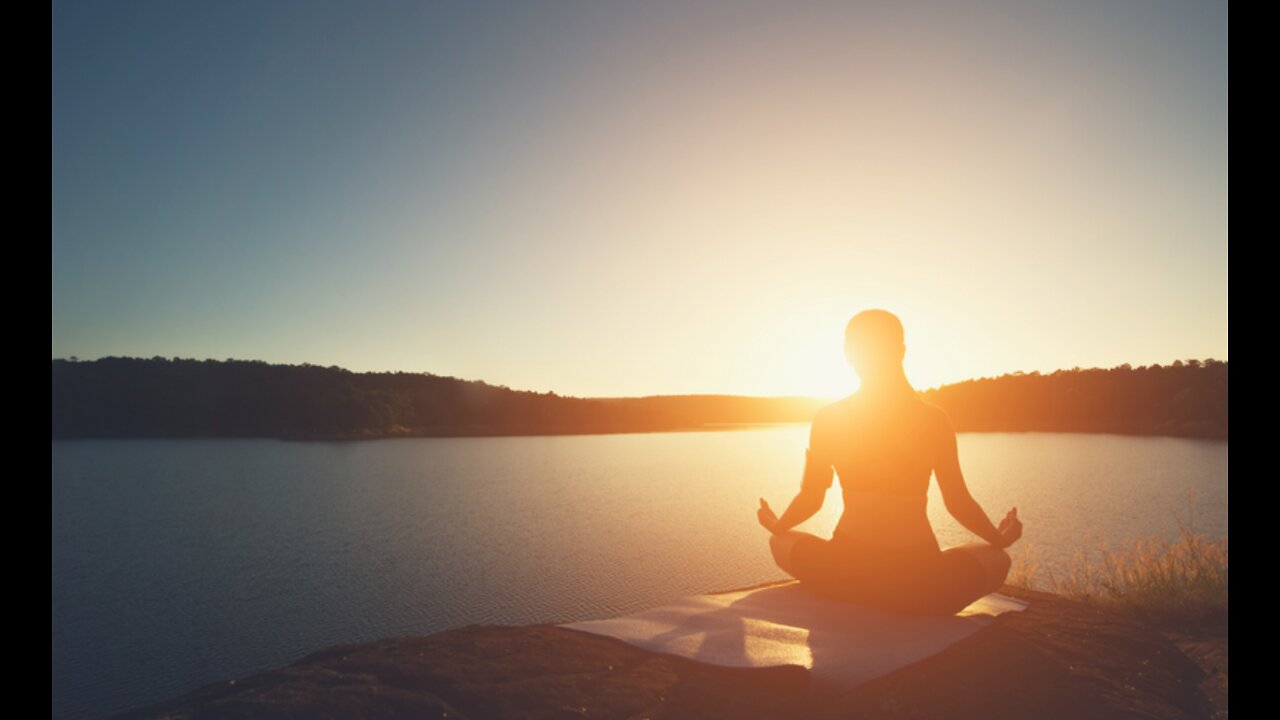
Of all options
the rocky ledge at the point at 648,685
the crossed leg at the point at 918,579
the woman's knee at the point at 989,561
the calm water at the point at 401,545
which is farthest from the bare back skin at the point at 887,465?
the calm water at the point at 401,545

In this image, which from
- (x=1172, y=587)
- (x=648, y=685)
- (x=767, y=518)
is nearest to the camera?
(x=648, y=685)

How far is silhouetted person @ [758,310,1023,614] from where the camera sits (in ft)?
16.5

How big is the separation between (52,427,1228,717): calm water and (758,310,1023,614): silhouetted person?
238 inches

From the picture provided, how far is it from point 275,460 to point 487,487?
94.4 feet

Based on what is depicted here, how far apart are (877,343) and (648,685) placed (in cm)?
300

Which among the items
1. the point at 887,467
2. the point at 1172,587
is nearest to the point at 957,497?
the point at 887,467

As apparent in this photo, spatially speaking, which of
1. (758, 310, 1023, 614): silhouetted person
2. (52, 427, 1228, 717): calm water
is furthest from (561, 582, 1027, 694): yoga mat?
(52, 427, 1228, 717): calm water

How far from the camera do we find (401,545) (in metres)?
17.6

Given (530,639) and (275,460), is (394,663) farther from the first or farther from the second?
(275,460)

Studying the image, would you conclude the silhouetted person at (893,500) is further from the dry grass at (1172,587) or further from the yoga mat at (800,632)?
the dry grass at (1172,587)

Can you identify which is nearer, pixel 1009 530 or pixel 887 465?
pixel 887 465

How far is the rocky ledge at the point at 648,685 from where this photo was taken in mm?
3350

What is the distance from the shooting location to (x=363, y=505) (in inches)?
1026

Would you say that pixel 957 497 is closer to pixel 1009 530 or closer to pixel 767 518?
pixel 1009 530
